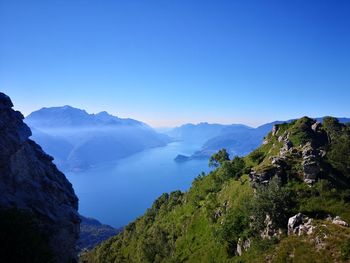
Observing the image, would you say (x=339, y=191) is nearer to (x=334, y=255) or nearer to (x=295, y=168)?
(x=295, y=168)

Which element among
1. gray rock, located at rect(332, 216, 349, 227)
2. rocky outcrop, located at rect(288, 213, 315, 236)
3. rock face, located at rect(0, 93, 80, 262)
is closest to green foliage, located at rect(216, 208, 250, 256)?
rocky outcrop, located at rect(288, 213, 315, 236)

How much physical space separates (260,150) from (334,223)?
62.2m

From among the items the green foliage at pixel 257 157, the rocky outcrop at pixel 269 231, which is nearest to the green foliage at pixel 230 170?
the green foliage at pixel 257 157

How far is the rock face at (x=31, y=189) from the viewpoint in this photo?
4553 centimetres

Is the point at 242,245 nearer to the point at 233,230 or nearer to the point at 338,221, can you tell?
the point at 233,230

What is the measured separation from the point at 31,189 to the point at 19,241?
16.2 metres

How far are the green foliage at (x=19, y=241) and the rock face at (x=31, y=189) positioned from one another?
432 centimetres

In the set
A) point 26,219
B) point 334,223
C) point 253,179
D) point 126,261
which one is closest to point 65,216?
point 26,219

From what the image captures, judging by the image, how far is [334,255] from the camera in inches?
1638

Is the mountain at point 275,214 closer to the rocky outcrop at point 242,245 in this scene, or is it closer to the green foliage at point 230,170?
the rocky outcrop at point 242,245

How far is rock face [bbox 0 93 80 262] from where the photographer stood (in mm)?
45531

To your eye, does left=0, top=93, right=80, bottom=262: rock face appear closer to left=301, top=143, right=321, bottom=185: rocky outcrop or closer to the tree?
left=301, top=143, right=321, bottom=185: rocky outcrop

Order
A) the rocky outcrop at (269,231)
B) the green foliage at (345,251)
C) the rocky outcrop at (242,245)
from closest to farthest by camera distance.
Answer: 1. the green foliage at (345,251)
2. the rocky outcrop at (269,231)
3. the rocky outcrop at (242,245)

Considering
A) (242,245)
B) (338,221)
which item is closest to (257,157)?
(242,245)
